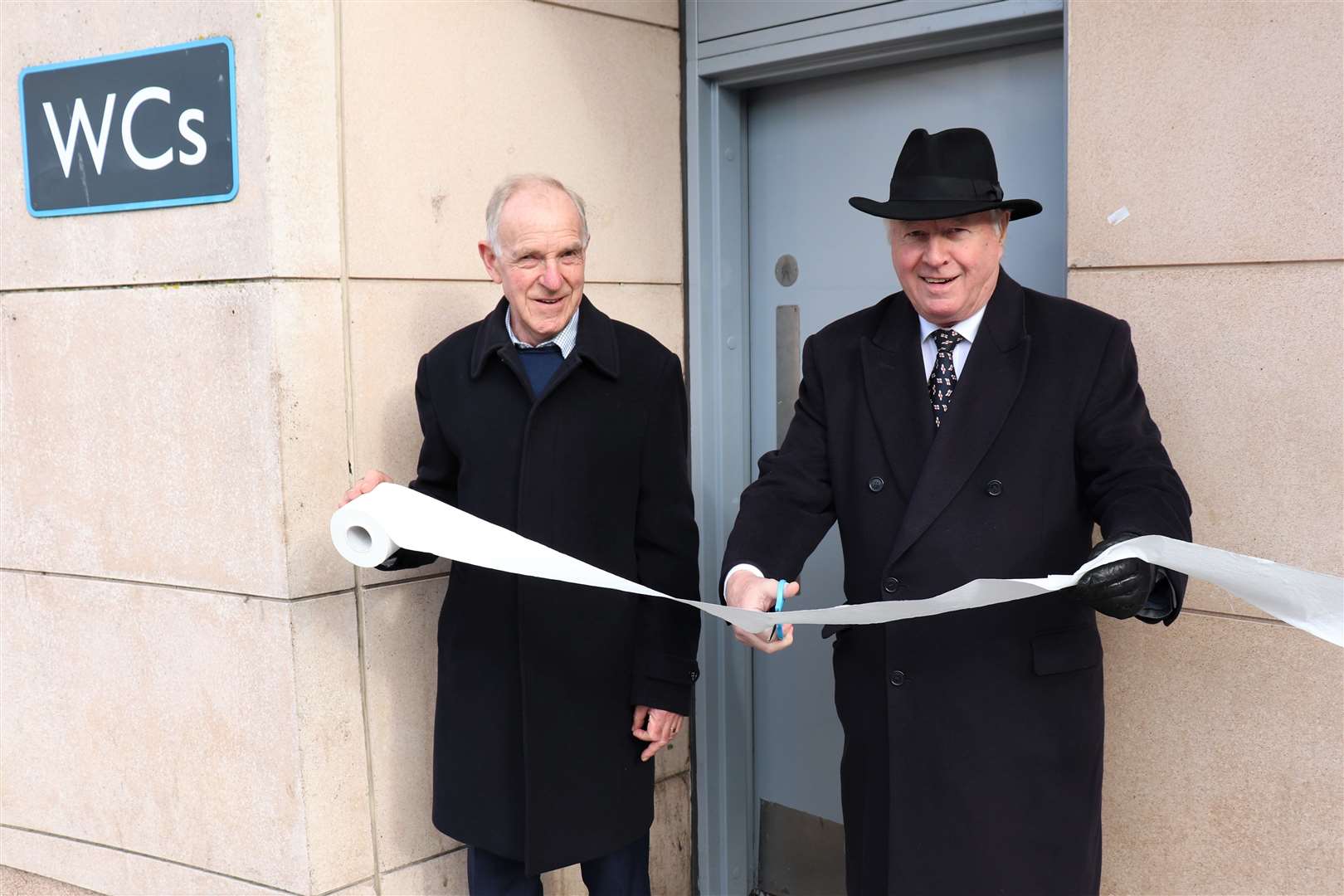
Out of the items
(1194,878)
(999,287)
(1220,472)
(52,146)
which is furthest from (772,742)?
(52,146)

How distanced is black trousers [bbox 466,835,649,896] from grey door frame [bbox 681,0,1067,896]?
43.8 inches

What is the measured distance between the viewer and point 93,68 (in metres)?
3.50

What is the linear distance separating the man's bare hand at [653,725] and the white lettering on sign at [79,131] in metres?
2.02

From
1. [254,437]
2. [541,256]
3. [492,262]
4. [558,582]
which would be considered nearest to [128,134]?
[254,437]

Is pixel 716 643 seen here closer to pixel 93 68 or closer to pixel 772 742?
pixel 772 742

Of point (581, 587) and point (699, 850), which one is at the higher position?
point (581, 587)

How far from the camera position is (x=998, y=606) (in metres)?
2.68

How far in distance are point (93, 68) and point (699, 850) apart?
302 cm

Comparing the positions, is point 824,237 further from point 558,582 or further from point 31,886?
point 31,886

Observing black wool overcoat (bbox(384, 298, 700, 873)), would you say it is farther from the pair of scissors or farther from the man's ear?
the pair of scissors

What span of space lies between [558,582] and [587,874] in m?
0.79

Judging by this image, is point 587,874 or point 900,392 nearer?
point 900,392

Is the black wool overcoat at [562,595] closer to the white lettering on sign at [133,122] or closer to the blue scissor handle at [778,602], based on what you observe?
the blue scissor handle at [778,602]

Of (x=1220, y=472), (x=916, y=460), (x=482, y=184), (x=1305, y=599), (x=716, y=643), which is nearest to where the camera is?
(x=1305, y=599)
